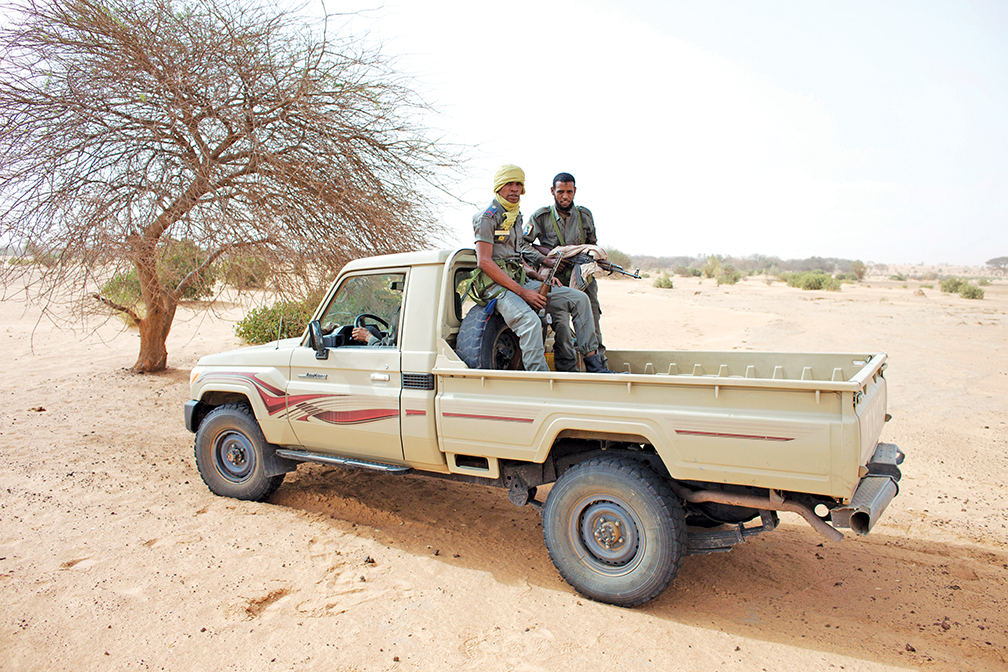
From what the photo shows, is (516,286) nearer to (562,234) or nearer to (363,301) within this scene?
(562,234)

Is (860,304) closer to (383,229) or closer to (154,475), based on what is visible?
(383,229)

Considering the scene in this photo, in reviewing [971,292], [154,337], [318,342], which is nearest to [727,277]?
[971,292]

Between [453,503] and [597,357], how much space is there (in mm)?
1785

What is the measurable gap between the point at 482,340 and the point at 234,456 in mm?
2634

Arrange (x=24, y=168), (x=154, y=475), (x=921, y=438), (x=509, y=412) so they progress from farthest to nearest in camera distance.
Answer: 1. (x=24, y=168)
2. (x=921, y=438)
3. (x=154, y=475)
4. (x=509, y=412)

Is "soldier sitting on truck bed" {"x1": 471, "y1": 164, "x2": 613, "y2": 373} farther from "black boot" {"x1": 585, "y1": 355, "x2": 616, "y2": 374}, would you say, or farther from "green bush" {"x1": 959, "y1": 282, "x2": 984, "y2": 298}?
"green bush" {"x1": 959, "y1": 282, "x2": 984, "y2": 298}

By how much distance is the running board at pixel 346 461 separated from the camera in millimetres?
4496

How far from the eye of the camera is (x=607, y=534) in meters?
3.70

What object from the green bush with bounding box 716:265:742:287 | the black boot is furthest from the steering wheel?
the green bush with bounding box 716:265:742:287

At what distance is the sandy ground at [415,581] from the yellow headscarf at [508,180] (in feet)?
7.79

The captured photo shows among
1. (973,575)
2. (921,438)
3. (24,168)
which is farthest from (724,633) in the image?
(24,168)

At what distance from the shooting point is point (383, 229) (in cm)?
968

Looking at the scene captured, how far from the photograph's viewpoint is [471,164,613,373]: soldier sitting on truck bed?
4.27 metres

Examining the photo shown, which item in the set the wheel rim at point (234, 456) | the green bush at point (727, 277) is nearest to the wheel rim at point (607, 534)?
the wheel rim at point (234, 456)
